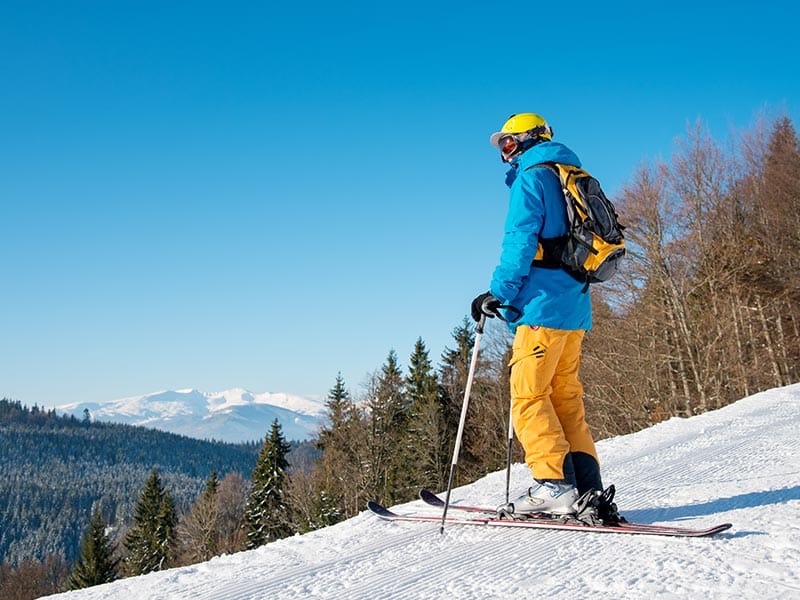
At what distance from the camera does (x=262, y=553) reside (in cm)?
333

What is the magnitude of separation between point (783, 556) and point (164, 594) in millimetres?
2675

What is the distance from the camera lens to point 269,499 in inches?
1647

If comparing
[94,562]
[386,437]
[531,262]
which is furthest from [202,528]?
[531,262]

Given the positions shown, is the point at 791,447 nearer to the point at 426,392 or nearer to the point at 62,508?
the point at 426,392

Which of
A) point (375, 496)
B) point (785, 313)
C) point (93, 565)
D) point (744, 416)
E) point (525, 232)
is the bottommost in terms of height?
point (93, 565)

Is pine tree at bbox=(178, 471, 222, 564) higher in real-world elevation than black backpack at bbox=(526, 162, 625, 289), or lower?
lower

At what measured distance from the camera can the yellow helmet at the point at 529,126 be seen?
373cm

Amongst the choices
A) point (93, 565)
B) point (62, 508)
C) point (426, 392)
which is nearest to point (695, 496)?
point (426, 392)

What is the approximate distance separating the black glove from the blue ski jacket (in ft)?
0.16

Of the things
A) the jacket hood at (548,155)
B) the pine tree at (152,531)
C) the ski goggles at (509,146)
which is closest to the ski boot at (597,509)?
the jacket hood at (548,155)

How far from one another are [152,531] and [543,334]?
2103 inches

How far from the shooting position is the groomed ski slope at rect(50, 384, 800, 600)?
7.65ft

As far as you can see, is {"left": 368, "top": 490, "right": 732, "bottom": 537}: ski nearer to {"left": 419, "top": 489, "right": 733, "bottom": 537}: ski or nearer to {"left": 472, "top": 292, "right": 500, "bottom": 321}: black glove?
{"left": 419, "top": 489, "right": 733, "bottom": 537}: ski

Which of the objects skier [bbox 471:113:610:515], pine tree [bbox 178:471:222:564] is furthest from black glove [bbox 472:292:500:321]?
pine tree [bbox 178:471:222:564]
